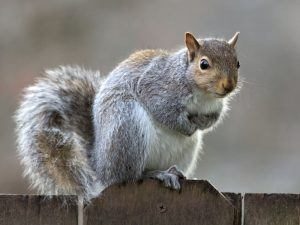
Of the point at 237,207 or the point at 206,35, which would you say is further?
the point at 206,35

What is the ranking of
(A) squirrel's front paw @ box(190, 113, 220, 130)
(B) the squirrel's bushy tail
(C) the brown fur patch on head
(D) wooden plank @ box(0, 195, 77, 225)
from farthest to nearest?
1. (A) squirrel's front paw @ box(190, 113, 220, 130)
2. (C) the brown fur patch on head
3. (B) the squirrel's bushy tail
4. (D) wooden plank @ box(0, 195, 77, 225)

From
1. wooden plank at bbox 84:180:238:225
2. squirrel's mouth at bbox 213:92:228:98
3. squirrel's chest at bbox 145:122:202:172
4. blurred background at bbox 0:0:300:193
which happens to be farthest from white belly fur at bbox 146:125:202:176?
blurred background at bbox 0:0:300:193

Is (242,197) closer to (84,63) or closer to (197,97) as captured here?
(197,97)

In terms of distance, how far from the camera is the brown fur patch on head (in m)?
2.45

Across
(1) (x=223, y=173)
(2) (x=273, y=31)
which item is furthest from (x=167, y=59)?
Result: (2) (x=273, y=31)

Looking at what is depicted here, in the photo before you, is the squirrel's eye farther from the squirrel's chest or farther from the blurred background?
the blurred background

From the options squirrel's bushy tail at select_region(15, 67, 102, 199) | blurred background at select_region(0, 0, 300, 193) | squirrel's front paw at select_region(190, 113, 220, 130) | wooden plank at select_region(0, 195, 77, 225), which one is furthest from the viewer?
blurred background at select_region(0, 0, 300, 193)

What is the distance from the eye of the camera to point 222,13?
240 inches

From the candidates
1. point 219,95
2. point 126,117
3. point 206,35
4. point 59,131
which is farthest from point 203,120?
point 206,35

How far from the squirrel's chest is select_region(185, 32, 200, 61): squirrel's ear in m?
0.20

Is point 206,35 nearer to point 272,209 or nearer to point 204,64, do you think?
point 204,64

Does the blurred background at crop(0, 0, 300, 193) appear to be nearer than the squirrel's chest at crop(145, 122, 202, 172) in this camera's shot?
No

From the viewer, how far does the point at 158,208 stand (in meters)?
2.02

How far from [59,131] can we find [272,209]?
69 cm
